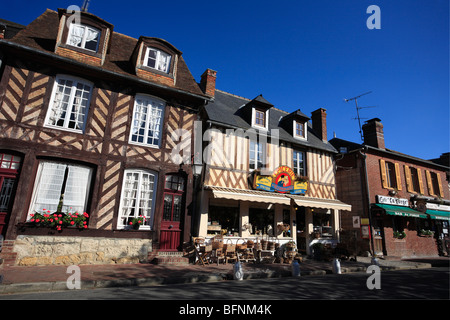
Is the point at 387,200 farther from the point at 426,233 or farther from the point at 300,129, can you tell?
the point at 300,129

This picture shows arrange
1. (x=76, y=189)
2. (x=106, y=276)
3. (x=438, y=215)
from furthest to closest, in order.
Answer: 1. (x=438, y=215)
2. (x=76, y=189)
3. (x=106, y=276)

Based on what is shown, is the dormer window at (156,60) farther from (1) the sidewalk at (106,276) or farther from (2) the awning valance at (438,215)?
(2) the awning valance at (438,215)

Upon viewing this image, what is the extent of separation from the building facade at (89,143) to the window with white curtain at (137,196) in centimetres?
3

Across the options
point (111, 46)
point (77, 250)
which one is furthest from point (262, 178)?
point (111, 46)

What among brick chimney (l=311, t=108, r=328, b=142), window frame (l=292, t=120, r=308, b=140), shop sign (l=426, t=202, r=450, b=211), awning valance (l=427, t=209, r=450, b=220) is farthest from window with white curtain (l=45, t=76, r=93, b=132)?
shop sign (l=426, t=202, r=450, b=211)

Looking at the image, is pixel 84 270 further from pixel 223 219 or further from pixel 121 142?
pixel 223 219

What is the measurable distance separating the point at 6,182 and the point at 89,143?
7.69 ft

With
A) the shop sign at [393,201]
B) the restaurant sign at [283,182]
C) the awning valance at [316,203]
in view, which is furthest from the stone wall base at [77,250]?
the shop sign at [393,201]

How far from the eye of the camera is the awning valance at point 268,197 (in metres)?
9.02

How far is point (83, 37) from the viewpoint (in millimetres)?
8328

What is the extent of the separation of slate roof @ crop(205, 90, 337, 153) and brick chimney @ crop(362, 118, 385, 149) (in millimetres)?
3441

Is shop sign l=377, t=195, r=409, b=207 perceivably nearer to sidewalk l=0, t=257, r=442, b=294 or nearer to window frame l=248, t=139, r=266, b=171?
window frame l=248, t=139, r=266, b=171

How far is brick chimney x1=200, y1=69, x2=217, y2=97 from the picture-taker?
11.0 meters

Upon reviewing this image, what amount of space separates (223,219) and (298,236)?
13.4 feet
